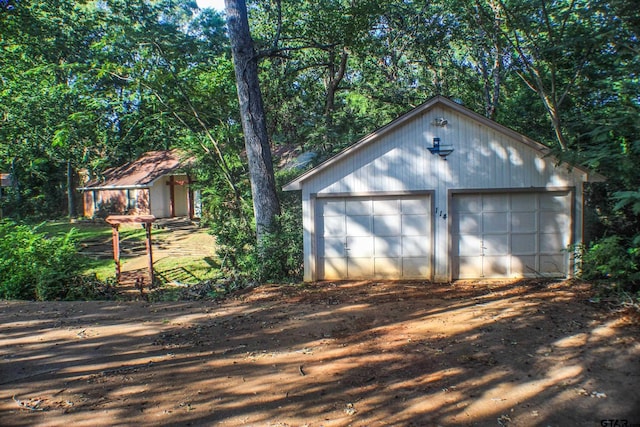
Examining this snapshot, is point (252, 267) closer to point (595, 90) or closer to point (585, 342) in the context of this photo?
point (585, 342)

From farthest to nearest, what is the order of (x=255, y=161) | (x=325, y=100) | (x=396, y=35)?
(x=325, y=100) < (x=396, y=35) < (x=255, y=161)

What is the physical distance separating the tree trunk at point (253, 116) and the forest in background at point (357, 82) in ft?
2.22

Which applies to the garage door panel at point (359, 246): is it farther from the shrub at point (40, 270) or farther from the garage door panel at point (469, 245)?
the shrub at point (40, 270)

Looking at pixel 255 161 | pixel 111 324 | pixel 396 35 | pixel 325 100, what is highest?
pixel 396 35

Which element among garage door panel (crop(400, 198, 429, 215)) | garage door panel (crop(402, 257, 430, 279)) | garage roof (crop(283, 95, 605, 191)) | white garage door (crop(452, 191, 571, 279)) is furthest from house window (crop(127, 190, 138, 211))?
white garage door (crop(452, 191, 571, 279))

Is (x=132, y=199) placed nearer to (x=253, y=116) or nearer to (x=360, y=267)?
(x=253, y=116)

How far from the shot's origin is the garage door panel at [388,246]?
10.6 meters

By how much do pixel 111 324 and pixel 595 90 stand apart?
12850 millimetres

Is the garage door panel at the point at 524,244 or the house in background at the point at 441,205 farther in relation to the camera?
the garage door panel at the point at 524,244

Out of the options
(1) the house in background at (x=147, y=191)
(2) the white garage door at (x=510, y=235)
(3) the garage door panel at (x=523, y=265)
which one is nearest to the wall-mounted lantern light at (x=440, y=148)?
(2) the white garage door at (x=510, y=235)

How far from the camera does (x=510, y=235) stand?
34.0ft

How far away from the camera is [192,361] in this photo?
5539 mm

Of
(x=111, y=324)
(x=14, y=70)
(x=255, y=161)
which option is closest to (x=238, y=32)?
(x=255, y=161)

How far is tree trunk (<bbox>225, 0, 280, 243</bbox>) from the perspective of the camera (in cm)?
1145
